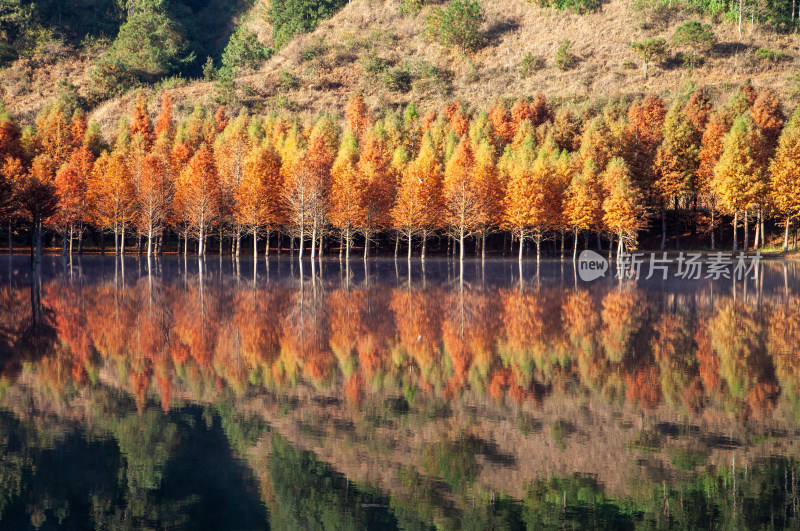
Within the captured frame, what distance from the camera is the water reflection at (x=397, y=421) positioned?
10.9 meters

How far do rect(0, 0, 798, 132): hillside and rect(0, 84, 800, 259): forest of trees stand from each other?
25186 millimetres

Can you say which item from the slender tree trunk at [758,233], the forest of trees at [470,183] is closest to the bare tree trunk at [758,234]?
the slender tree trunk at [758,233]

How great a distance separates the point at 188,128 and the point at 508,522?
11471 cm

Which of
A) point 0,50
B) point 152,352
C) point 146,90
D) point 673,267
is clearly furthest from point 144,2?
point 152,352

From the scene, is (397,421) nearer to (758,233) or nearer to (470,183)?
(470,183)

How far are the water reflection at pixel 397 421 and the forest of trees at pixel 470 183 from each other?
197 feet

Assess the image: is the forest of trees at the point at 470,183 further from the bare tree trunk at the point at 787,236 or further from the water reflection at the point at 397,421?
the water reflection at the point at 397,421

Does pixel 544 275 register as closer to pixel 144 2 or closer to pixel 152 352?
pixel 152 352

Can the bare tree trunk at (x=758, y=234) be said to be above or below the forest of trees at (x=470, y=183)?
below

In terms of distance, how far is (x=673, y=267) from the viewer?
69.2 metres

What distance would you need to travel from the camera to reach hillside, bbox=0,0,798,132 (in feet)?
445

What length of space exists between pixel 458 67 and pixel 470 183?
83.1m

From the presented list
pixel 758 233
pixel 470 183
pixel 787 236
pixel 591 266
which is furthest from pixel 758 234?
pixel 470 183

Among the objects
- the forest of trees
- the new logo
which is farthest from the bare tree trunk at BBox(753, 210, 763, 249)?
the new logo
